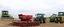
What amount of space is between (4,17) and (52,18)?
22.8 ft

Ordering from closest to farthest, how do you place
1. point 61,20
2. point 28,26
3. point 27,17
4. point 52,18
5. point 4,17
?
point 28,26 → point 27,17 → point 61,20 → point 52,18 → point 4,17

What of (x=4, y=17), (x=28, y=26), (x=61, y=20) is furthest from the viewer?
(x=4, y=17)

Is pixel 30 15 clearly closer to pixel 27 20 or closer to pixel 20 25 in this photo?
pixel 27 20

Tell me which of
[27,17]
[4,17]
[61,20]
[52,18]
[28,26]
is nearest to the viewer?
[28,26]

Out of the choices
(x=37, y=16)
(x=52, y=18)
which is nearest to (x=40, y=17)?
(x=37, y=16)

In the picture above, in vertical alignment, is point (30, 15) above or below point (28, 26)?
above

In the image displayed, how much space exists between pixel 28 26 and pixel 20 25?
671 millimetres

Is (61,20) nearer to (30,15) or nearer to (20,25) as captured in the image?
(30,15)

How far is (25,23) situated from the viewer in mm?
13109

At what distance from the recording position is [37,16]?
1817 cm

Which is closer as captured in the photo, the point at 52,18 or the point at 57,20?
the point at 57,20

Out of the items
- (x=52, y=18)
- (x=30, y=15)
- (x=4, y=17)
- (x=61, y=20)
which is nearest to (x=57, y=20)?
(x=61, y=20)

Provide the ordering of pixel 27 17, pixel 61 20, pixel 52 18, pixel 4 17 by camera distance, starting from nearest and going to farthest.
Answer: pixel 27 17 < pixel 61 20 < pixel 52 18 < pixel 4 17

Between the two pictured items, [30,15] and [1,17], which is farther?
[1,17]
